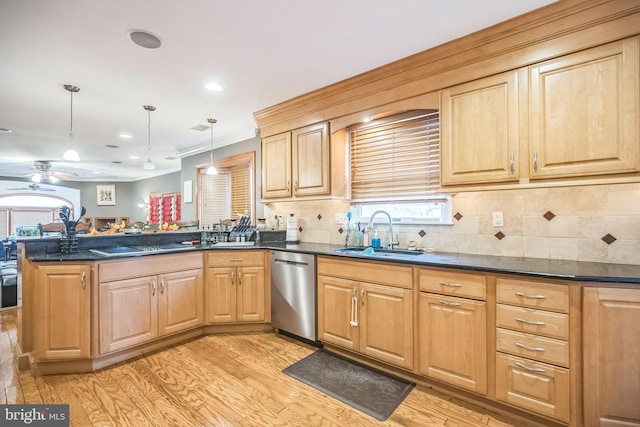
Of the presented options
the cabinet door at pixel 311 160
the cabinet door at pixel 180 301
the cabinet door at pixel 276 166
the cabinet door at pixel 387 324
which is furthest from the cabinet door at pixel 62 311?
the cabinet door at pixel 387 324

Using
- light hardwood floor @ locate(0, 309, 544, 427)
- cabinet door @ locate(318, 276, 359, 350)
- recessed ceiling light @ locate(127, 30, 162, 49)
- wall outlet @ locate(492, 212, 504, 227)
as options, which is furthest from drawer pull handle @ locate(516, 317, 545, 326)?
recessed ceiling light @ locate(127, 30, 162, 49)

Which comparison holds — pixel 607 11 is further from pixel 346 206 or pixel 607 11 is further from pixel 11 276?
pixel 11 276

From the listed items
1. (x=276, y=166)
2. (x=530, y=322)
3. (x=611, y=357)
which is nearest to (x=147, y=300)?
(x=276, y=166)

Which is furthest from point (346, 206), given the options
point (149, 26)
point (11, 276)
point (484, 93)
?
point (11, 276)

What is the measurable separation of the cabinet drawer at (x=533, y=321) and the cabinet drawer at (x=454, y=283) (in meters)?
0.15

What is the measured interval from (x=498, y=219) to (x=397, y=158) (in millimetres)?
1043

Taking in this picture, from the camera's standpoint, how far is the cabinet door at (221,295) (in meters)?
3.13

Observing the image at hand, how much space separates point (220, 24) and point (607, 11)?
2307mm

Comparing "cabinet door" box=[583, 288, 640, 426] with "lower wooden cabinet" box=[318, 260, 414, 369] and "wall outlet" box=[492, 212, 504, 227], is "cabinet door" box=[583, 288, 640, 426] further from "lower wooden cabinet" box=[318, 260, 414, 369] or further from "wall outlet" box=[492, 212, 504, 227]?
"lower wooden cabinet" box=[318, 260, 414, 369]

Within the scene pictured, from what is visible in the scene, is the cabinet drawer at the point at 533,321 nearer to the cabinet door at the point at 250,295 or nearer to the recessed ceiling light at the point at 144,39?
the cabinet door at the point at 250,295

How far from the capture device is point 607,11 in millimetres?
1655

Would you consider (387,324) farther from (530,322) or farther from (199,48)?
(199,48)

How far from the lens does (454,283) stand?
1.96m

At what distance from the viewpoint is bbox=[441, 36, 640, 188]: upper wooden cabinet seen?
166 cm
